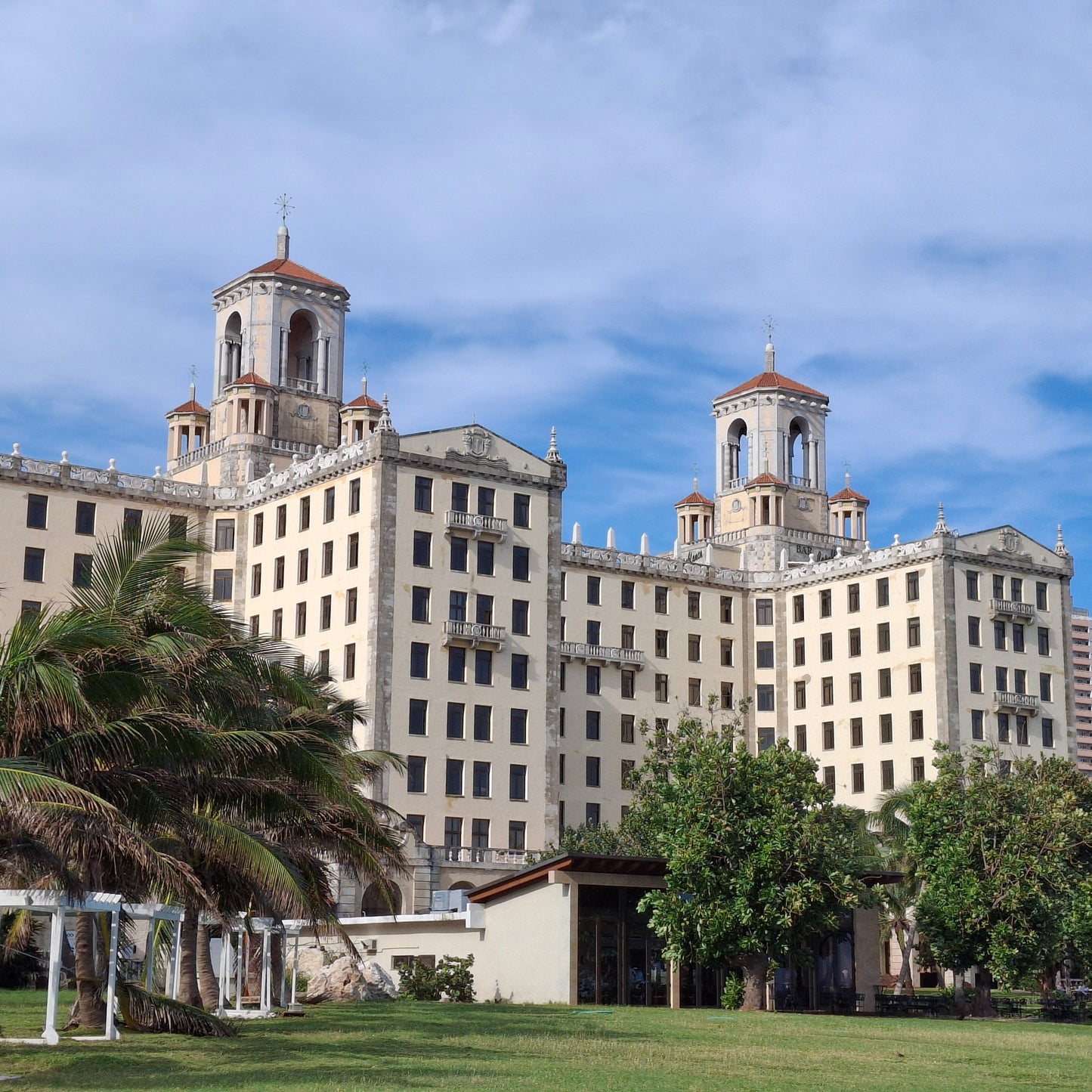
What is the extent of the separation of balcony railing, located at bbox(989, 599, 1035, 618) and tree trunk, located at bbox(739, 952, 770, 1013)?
161 ft

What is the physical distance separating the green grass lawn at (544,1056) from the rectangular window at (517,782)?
40.0 meters

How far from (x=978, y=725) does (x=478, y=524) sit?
96.6 ft

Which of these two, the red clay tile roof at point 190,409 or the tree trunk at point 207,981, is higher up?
the red clay tile roof at point 190,409

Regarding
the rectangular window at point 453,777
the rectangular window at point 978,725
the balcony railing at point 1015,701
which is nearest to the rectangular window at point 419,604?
the rectangular window at point 453,777

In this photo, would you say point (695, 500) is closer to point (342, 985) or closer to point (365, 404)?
point (365, 404)

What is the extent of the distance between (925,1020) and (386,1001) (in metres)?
15.4

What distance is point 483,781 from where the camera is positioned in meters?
84.2

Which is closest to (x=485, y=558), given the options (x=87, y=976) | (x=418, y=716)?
(x=418, y=716)

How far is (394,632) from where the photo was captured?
83312 mm

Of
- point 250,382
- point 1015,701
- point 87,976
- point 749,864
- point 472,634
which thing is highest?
point 250,382

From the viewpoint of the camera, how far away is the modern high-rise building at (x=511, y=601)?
276ft

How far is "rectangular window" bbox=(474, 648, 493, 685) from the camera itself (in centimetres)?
8519

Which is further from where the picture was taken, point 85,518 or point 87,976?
point 85,518

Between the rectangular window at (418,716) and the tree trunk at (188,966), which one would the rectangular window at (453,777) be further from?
the tree trunk at (188,966)
